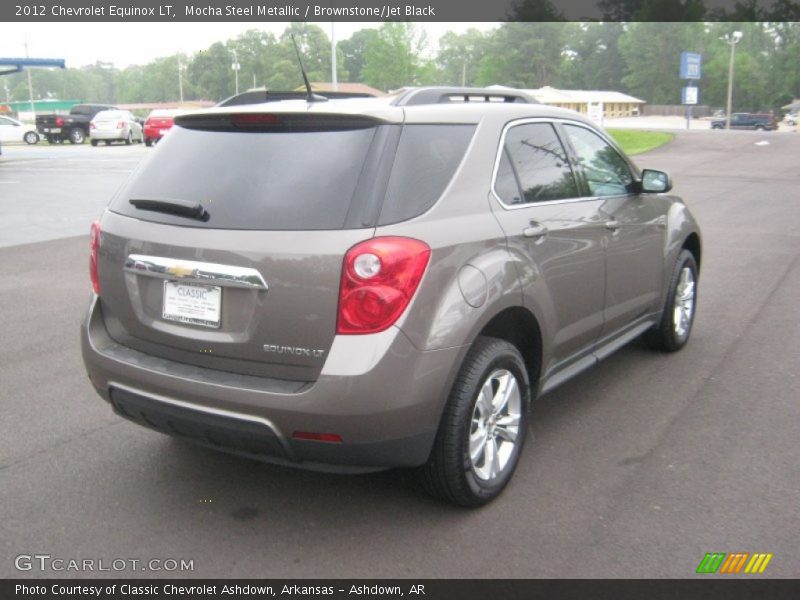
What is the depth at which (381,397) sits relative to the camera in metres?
3.08

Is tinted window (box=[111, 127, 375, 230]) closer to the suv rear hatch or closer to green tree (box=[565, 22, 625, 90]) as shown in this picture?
the suv rear hatch

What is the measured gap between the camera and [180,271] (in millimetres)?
3297

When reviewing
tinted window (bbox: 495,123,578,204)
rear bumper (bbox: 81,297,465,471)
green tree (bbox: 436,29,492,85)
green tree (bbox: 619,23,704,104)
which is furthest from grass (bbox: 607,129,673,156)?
green tree (bbox: 436,29,492,85)

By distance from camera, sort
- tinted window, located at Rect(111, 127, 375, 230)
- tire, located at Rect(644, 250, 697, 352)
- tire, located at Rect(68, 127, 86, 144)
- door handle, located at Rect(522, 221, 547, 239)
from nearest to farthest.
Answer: tinted window, located at Rect(111, 127, 375, 230), door handle, located at Rect(522, 221, 547, 239), tire, located at Rect(644, 250, 697, 352), tire, located at Rect(68, 127, 86, 144)

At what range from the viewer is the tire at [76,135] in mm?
40519

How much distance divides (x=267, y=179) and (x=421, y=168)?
0.63m

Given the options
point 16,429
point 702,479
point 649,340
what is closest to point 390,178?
point 702,479

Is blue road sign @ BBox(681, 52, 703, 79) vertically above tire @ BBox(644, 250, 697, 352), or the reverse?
blue road sign @ BBox(681, 52, 703, 79)

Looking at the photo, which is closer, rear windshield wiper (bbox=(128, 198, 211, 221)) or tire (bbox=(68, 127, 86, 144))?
rear windshield wiper (bbox=(128, 198, 211, 221))

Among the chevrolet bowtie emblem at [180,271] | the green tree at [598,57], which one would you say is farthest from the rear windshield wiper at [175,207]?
the green tree at [598,57]

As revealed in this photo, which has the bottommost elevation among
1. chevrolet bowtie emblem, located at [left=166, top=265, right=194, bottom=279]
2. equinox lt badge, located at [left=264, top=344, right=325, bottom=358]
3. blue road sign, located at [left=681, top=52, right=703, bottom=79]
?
equinox lt badge, located at [left=264, top=344, right=325, bottom=358]

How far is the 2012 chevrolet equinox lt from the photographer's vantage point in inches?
122

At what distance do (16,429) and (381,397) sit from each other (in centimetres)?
247

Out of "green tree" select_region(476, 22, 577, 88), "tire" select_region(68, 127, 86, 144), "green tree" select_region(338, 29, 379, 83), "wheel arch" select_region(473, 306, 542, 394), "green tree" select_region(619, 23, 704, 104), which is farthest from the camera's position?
"green tree" select_region(619, 23, 704, 104)
